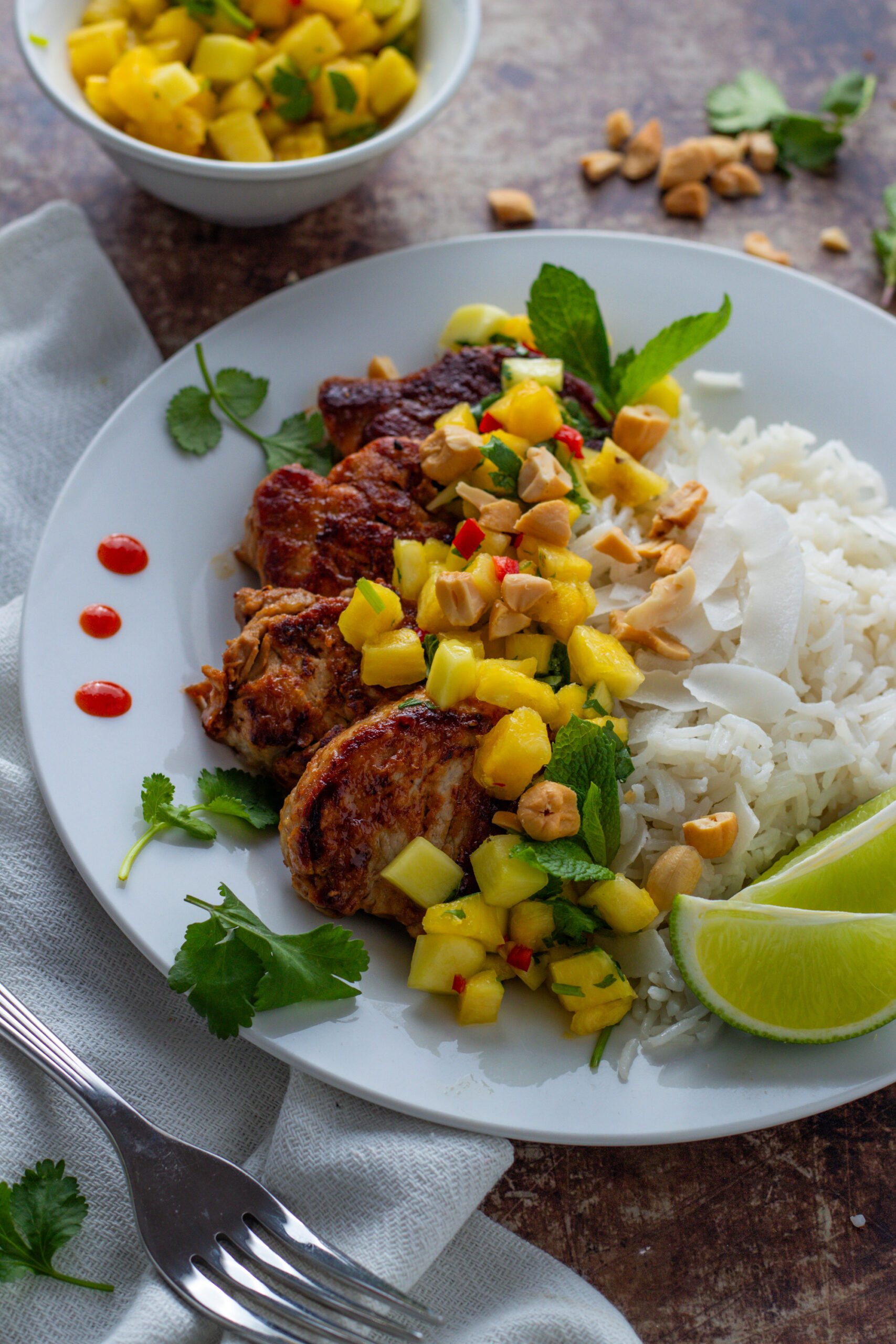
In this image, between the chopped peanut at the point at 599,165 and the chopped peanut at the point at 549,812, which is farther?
the chopped peanut at the point at 599,165

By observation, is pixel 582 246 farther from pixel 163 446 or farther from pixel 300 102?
pixel 163 446

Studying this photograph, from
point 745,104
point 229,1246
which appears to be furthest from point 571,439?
point 745,104

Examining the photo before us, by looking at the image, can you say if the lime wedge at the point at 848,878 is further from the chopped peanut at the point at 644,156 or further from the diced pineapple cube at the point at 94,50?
the diced pineapple cube at the point at 94,50

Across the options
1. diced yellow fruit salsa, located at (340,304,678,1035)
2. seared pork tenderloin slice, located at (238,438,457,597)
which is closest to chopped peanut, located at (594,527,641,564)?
diced yellow fruit salsa, located at (340,304,678,1035)

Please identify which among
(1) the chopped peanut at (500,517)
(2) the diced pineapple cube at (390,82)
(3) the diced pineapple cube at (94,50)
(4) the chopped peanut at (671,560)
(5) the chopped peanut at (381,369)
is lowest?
(4) the chopped peanut at (671,560)

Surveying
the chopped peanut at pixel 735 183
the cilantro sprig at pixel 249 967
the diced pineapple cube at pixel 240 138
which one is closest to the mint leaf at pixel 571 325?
the diced pineapple cube at pixel 240 138

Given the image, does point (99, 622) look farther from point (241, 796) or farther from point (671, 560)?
point (671, 560)
